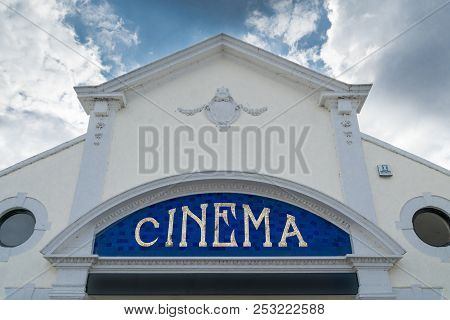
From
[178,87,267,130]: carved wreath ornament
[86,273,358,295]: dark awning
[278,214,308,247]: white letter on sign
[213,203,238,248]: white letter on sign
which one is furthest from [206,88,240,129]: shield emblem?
[86,273,358,295]: dark awning

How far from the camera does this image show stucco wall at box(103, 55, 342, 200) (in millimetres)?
12492

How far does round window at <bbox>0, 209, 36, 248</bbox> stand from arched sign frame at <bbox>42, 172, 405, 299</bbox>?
115 cm

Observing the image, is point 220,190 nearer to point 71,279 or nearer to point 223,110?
point 223,110

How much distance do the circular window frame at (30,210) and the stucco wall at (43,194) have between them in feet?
0.31

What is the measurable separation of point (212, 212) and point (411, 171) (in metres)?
5.22

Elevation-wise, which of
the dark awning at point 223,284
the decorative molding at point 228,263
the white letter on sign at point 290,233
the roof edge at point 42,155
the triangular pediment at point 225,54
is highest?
the triangular pediment at point 225,54

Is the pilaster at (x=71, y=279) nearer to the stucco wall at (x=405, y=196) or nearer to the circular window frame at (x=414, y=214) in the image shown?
the stucco wall at (x=405, y=196)

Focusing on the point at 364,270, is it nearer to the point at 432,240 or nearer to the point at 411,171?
the point at 432,240

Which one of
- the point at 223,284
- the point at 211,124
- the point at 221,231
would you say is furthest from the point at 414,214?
the point at 211,124

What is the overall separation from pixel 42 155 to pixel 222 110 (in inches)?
199

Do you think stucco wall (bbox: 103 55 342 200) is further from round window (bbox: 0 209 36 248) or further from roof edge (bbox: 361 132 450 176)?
round window (bbox: 0 209 36 248)

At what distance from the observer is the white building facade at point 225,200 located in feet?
35.4

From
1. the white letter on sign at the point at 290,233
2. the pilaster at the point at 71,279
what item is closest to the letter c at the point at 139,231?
the pilaster at the point at 71,279

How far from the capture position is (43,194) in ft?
39.7
